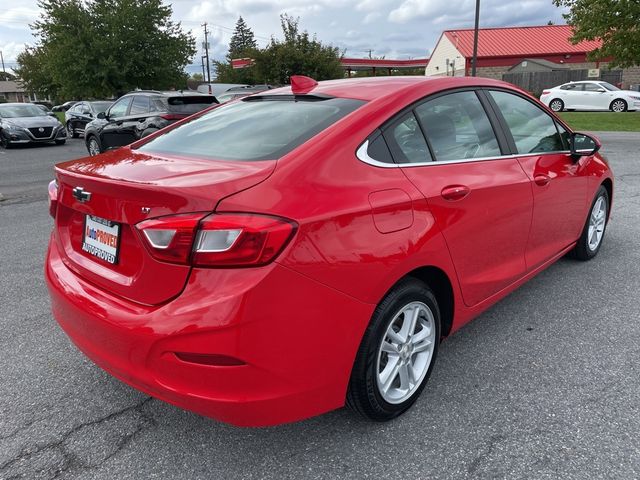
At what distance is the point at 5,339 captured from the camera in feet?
11.2

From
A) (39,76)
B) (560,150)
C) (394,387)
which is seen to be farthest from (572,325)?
(39,76)

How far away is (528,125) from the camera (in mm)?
3502

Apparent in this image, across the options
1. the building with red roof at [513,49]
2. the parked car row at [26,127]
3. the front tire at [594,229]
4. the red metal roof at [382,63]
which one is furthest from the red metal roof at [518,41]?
the front tire at [594,229]

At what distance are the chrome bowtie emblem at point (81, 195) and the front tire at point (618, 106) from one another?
2608 centimetres

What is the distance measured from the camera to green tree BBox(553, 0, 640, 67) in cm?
1875

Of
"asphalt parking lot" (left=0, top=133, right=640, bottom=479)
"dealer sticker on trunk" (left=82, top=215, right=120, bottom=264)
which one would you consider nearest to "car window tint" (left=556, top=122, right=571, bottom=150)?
"asphalt parking lot" (left=0, top=133, right=640, bottom=479)

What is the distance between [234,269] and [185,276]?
0.20m

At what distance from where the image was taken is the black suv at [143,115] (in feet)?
36.4

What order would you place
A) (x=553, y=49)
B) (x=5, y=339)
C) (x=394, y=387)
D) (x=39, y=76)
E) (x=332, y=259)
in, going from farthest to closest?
(x=39, y=76), (x=553, y=49), (x=5, y=339), (x=394, y=387), (x=332, y=259)

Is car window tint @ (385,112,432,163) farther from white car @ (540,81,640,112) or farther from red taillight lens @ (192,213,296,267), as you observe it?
white car @ (540,81,640,112)

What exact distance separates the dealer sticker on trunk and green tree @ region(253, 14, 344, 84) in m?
36.6

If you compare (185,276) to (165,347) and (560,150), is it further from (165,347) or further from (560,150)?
(560,150)

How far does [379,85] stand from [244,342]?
165cm

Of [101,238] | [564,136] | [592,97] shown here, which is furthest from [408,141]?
[592,97]
